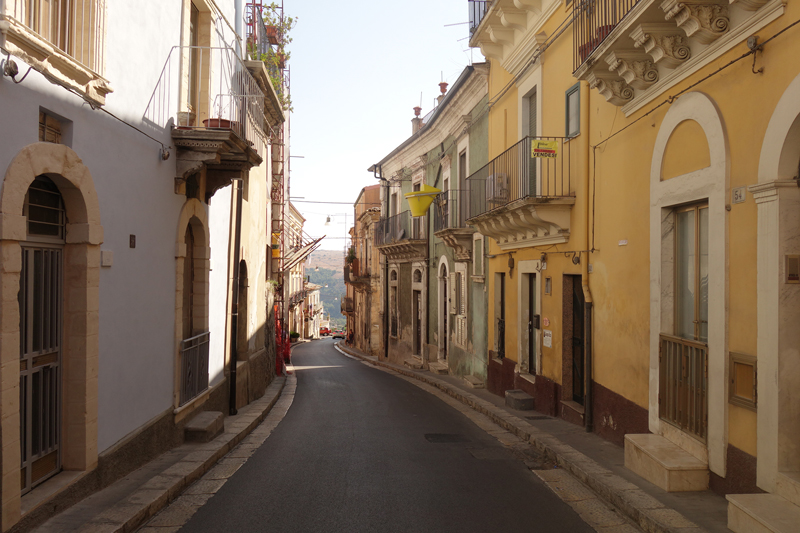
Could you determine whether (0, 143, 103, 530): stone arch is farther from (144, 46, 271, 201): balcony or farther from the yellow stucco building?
the yellow stucco building

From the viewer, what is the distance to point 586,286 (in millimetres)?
9352

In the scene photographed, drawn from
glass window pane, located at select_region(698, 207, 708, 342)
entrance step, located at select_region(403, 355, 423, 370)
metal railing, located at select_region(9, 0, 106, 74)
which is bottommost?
entrance step, located at select_region(403, 355, 423, 370)

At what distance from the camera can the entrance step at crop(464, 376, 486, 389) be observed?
591 inches

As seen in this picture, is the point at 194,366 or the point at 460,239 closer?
the point at 194,366

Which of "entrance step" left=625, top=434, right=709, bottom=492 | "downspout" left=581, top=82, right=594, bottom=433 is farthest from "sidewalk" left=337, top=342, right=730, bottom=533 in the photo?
"downspout" left=581, top=82, right=594, bottom=433

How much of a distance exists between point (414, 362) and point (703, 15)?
1858 centimetres

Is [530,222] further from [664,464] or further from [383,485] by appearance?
[383,485]

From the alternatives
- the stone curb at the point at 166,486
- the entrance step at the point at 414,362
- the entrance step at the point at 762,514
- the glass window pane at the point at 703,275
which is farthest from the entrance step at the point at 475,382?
the entrance step at the point at 762,514

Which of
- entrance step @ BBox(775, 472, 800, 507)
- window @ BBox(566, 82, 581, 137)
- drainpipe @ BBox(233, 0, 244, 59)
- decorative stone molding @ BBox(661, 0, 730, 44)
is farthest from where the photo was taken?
drainpipe @ BBox(233, 0, 244, 59)

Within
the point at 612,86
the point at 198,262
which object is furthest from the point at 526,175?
the point at 198,262

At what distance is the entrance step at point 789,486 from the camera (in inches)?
179

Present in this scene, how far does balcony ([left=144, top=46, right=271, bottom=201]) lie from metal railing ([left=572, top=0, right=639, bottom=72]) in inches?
187

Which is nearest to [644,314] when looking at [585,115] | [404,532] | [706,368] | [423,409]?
[706,368]

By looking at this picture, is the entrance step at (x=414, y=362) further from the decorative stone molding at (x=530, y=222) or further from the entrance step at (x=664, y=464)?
the entrance step at (x=664, y=464)
